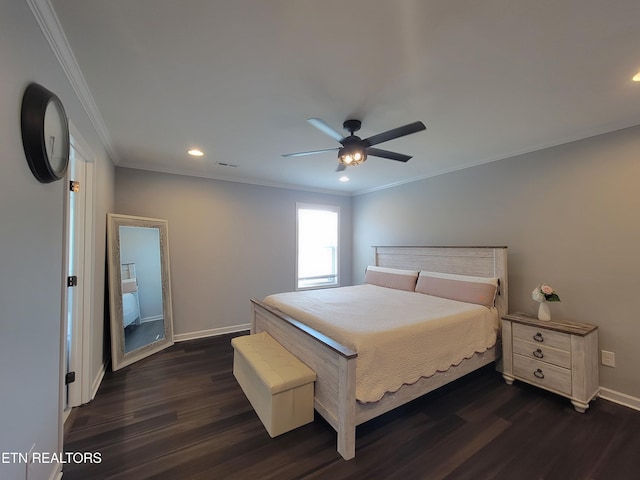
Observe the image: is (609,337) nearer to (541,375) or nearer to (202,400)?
(541,375)

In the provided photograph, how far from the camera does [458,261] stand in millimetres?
3523

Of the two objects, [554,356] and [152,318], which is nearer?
[554,356]

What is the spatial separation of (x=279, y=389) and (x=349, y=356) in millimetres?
598

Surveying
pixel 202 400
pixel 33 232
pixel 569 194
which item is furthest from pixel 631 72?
pixel 202 400

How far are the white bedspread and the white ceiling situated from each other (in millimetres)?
1755

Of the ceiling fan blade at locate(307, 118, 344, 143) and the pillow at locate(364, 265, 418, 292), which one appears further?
the pillow at locate(364, 265, 418, 292)

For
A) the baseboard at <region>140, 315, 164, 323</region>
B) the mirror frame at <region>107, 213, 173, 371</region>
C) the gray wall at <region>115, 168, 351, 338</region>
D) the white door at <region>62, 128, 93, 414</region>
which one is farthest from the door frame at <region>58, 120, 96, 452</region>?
the gray wall at <region>115, 168, 351, 338</region>

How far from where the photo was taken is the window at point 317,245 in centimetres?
508

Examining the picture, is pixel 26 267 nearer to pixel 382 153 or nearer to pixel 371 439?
pixel 371 439

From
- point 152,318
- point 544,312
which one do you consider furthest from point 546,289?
point 152,318

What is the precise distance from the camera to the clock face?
1.31 meters

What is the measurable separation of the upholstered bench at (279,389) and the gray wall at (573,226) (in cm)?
266

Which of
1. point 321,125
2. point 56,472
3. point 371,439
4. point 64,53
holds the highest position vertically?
point 64,53

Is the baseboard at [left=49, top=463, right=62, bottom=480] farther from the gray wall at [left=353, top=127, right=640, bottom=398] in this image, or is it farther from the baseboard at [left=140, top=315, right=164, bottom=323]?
the gray wall at [left=353, top=127, right=640, bottom=398]
